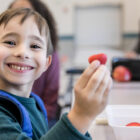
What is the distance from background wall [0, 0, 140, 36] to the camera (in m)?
3.13

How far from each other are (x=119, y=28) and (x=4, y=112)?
2.85 metres

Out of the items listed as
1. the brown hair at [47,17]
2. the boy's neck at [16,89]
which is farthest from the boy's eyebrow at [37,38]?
the brown hair at [47,17]

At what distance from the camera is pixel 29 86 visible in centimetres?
66

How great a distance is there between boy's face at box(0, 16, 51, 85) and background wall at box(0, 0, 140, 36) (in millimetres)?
2636

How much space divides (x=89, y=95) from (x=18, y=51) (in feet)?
0.73

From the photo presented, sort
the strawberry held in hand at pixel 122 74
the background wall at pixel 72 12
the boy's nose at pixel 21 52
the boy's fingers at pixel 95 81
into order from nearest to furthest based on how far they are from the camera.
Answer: the boy's fingers at pixel 95 81, the boy's nose at pixel 21 52, the strawberry held in hand at pixel 122 74, the background wall at pixel 72 12

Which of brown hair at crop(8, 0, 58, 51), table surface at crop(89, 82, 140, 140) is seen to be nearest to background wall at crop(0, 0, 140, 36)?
brown hair at crop(8, 0, 58, 51)

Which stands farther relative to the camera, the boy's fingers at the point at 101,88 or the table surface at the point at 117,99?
the table surface at the point at 117,99

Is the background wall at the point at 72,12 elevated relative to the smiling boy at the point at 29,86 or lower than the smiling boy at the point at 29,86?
elevated

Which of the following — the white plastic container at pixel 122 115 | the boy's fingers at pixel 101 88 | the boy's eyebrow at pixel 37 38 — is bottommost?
the white plastic container at pixel 122 115

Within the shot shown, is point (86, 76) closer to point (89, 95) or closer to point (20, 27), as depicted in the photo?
point (89, 95)

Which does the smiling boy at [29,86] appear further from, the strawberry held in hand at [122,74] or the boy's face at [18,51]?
the strawberry held in hand at [122,74]

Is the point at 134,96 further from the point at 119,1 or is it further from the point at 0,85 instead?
the point at 119,1

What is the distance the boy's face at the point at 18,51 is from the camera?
0.56 m
